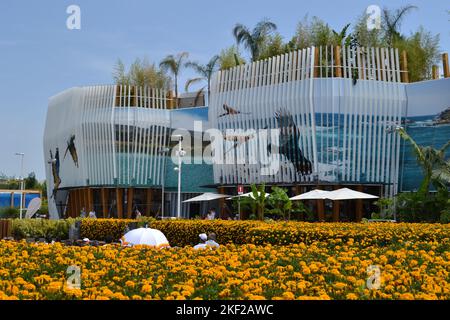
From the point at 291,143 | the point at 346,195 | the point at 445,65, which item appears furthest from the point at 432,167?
the point at 445,65

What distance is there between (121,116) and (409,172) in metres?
22.2

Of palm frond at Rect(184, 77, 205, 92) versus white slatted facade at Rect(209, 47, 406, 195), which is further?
palm frond at Rect(184, 77, 205, 92)

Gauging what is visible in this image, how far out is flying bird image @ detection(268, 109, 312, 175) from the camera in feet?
130

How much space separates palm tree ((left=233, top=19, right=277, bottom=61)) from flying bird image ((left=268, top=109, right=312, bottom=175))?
11.1 m

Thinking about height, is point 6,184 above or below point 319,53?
below

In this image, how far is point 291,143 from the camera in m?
40.2

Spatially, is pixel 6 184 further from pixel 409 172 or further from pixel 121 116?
pixel 409 172

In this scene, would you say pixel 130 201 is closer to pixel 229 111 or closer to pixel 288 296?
pixel 229 111

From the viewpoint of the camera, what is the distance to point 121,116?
48.2m

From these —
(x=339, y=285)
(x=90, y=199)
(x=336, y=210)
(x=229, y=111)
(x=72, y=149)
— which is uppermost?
(x=229, y=111)

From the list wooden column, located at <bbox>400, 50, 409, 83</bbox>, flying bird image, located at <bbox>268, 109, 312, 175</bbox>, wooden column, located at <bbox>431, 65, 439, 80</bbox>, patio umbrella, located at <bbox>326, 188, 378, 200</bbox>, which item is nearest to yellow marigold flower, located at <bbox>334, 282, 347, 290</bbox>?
patio umbrella, located at <bbox>326, 188, 378, 200</bbox>

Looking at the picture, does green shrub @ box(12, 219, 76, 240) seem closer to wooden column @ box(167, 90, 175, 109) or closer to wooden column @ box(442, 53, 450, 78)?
wooden column @ box(167, 90, 175, 109)

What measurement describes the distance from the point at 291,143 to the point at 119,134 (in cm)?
1498

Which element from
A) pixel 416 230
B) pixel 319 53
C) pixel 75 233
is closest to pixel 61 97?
pixel 319 53
